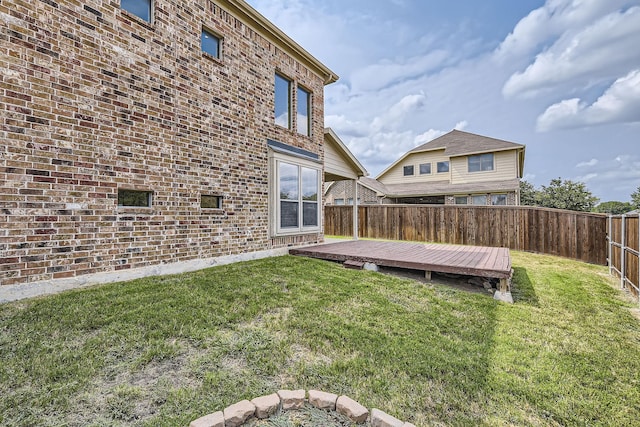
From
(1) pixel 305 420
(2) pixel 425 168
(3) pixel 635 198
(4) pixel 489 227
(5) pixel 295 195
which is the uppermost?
(2) pixel 425 168

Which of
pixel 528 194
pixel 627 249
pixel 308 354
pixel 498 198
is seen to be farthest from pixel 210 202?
pixel 528 194

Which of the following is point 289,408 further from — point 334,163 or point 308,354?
point 334,163

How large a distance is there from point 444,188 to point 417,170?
10.2ft

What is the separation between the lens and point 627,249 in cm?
534

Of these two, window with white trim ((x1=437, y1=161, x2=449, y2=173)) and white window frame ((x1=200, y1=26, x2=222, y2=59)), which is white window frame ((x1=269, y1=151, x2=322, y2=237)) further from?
window with white trim ((x1=437, y1=161, x2=449, y2=173))

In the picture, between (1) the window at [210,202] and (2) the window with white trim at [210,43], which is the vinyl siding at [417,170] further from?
(1) the window at [210,202]

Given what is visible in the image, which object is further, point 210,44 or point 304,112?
point 304,112

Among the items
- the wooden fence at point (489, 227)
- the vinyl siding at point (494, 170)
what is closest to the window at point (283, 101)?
the wooden fence at point (489, 227)

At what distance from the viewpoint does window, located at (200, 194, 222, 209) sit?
5.55 metres

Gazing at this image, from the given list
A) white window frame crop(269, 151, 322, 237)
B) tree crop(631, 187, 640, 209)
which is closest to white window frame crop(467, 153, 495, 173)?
white window frame crop(269, 151, 322, 237)

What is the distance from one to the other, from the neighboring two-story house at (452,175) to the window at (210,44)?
47.5ft

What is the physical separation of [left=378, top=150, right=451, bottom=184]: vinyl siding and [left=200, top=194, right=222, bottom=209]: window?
17073mm

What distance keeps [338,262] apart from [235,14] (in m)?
6.07

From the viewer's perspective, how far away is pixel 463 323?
137 inches
